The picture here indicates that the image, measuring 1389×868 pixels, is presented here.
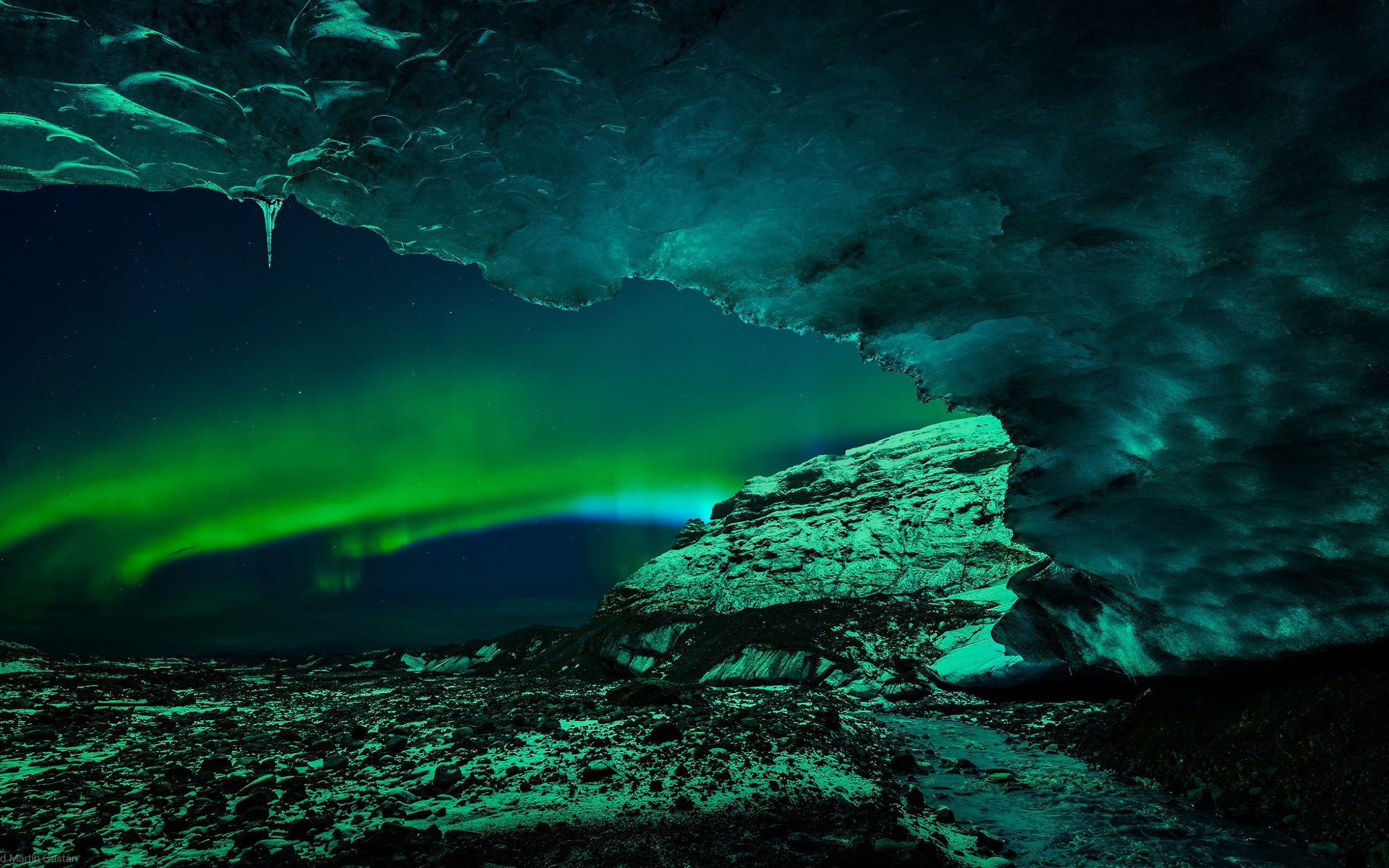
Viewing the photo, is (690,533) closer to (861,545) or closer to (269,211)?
(861,545)

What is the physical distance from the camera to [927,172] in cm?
491

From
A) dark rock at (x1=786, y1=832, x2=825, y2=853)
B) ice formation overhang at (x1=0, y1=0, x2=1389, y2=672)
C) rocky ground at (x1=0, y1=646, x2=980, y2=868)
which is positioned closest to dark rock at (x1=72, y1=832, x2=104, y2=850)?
rocky ground at (x1=0, y1=646, x2=980, y2=868)

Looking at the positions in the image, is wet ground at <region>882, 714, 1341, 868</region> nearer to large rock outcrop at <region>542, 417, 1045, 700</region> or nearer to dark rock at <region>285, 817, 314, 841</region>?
dark rock at <region>285, 817, 314, 841</region>

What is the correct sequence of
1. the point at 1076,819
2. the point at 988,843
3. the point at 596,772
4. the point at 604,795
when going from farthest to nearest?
the point at 596,772
the point at 1076,819
the point at 604,795
the point at 988,843

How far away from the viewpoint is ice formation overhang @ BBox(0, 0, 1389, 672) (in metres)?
3.90

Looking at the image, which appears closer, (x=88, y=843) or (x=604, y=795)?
(x=88, y=843)

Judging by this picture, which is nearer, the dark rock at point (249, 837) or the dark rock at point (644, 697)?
the dark rock at point (249, 837)

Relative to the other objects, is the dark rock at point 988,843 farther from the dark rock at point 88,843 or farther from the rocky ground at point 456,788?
the dark rock at point 88,843

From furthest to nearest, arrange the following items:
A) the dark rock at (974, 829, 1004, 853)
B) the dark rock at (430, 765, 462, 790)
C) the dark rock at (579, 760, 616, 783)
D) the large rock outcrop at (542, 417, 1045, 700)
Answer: the large rock outcrop at (542, 417, 1045, 700) < the dark rock at (579, 760, 616, 783) < the dark rock at (430, 765, 462, 790) < the dark rock at (974, 829, 1004, 853)

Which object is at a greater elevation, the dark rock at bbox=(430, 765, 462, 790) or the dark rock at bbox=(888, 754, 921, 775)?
the dark rock at bbox=(430, 765, 462, 790)

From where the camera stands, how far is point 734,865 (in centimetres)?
488

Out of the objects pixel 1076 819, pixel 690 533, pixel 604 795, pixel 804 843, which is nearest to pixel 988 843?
pixel 1076 819

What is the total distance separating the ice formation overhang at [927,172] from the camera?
3.90 metres

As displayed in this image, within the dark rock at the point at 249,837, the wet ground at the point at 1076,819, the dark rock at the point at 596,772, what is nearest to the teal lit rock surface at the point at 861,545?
the wet ground at the point at 1076,819
